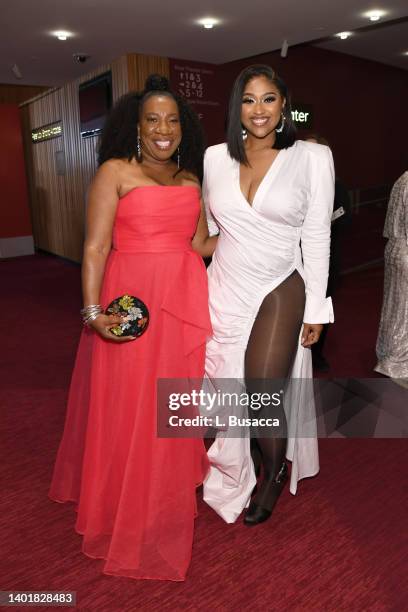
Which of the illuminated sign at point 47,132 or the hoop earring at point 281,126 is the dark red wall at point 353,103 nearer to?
the illuminated sign at point 47,132

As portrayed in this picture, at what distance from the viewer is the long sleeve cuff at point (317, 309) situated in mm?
2121

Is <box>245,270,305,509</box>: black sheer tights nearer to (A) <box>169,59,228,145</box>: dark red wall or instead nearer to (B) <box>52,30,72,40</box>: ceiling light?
(B) <box>52,30,72,40</box>: ceiling light

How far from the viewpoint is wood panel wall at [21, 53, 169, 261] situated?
6.91 m

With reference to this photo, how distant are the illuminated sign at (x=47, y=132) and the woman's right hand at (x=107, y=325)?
25.6 feet

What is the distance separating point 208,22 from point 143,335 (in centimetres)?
464

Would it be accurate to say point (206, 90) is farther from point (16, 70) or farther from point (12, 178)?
point (12, 178)

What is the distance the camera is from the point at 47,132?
9586 millimetres

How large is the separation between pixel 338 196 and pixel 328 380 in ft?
4.14

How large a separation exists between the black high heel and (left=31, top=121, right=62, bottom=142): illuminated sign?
7.96m

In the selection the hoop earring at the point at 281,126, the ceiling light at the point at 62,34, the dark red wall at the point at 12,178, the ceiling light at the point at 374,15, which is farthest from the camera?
the dark red wall at the point at 12,178

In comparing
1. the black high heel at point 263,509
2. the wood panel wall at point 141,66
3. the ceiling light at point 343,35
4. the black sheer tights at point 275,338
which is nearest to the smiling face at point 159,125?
the black sheer tights at point 275,338

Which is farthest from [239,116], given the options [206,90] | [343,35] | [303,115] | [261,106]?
[303,115]

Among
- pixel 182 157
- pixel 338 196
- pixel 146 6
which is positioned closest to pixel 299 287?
pixel 182 157

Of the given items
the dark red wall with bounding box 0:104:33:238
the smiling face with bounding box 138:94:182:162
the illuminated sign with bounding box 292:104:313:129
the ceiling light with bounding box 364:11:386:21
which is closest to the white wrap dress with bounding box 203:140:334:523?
the smiling face with bounding box 138:94:182:162
